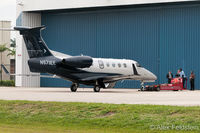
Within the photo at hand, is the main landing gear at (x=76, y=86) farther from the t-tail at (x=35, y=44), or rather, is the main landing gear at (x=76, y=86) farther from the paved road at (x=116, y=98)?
the paved road at (x=116, y=98)

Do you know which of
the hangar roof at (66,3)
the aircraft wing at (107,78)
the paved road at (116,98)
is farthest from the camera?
the hangar roof at (66,3)

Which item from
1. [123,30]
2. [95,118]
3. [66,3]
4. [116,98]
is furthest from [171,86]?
[95,118]

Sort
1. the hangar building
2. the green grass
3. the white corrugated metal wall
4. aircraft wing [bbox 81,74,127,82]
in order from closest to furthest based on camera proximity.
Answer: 1. the green grass
2. aircraft wing [bbox 81,74,127,82]
3. the hangar building
4. the white corrugated metal wall

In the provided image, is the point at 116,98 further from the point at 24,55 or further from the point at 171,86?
the point at 24,55

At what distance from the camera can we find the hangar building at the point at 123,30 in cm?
4972

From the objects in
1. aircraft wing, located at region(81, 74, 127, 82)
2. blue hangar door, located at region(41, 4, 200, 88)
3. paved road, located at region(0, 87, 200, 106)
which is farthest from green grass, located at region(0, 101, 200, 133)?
blue hangar door, located at region(41, 4, 200, 88)

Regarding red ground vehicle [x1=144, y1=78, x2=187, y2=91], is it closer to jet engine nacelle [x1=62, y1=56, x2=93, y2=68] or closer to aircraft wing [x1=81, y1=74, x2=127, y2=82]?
aircraft wing [x1=81, y1=74, x2=127, y2=82]

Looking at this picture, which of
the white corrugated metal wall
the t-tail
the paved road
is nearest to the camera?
the paved road

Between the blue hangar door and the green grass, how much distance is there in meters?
31.3

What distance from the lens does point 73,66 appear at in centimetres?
3856

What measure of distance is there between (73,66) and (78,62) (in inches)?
22.5

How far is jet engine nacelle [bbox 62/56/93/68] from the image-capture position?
38.0 metres

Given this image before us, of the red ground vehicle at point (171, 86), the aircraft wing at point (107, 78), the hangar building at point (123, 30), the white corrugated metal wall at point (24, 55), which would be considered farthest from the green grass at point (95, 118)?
the white corrugated metal wall at point (24, 55)

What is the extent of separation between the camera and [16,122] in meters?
17.9
